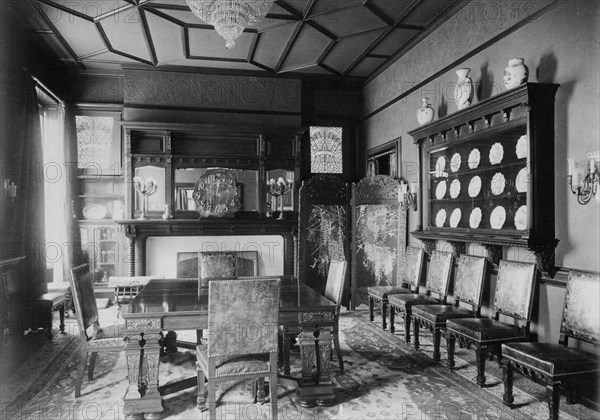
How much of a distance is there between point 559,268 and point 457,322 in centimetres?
90

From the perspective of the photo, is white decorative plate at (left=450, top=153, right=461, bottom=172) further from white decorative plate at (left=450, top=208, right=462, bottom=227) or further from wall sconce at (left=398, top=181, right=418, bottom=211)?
wall sconce at (left=398, top=181, right=418, bottom=211)

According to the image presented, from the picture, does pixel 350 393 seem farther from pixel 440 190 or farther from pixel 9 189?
pixel 9 189

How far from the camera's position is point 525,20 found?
373 cm

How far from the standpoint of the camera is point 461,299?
425cm

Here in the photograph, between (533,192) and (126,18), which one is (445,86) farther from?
(126,18)

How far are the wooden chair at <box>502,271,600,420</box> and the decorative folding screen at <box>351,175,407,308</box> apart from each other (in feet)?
9.29

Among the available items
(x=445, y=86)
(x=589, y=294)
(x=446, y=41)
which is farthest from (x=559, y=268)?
(x=446, y=41)

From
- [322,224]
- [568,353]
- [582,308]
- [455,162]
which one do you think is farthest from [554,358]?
[322,224]

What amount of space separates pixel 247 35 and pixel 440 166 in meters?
2.96

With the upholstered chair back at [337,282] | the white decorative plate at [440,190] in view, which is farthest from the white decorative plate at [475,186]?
the upholstered chair back at [337,282]

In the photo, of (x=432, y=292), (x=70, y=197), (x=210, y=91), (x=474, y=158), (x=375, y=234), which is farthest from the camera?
(x=210, y=91)

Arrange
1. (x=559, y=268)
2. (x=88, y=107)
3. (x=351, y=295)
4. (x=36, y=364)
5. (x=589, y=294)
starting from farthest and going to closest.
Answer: (x=88, y=107) → (x=351, y=295) → (x=36, y=364) → (x=559, y=268) → (x=589, y=294)

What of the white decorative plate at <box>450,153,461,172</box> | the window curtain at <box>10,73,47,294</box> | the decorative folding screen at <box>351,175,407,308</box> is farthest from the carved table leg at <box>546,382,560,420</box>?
the window curtain at <box>10,73,47,294</box>

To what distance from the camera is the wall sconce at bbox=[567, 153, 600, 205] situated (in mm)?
3006
